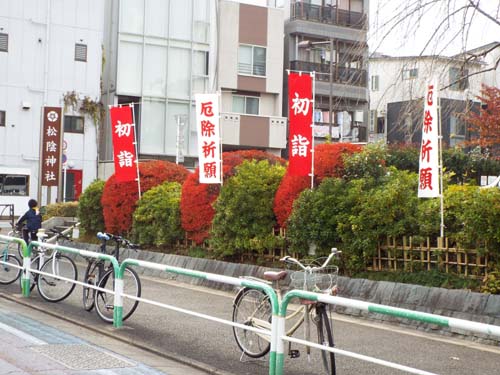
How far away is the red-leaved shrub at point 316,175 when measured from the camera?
45.5 ft

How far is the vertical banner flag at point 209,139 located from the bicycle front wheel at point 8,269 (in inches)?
174

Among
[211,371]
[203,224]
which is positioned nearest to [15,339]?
[211,371]

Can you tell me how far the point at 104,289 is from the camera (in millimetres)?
10227

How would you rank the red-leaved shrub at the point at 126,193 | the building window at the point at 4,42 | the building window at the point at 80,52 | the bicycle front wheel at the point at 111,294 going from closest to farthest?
the bicycle front wheel at the point at 111,294, the red-leaved shrub at the point at 126,193, the building window at the point at 4,42, the building window at the point at 80,52

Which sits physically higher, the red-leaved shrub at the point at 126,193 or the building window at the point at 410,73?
the building window at the point at 410,73

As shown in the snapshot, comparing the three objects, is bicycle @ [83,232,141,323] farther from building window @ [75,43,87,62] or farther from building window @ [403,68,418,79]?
building window @ [75,43,87,62]

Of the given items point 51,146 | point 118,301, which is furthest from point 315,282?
point 51,146

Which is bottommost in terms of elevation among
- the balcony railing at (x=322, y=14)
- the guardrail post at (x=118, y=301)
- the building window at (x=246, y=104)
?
the guardrail post at (x=118, y=301)

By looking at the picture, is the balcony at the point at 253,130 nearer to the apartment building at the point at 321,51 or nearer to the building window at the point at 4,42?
the apartment building at the point at 321,51

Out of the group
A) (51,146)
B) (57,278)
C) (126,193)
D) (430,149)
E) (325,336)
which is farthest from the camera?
(51,146)

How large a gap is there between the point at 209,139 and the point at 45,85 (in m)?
23.7

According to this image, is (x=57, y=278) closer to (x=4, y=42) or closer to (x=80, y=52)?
(x=4, y=42)

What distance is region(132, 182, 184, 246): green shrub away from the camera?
59.0 feet

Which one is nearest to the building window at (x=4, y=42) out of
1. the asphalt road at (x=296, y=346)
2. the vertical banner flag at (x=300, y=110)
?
the vertical banner flag at (x=300, y=110)
